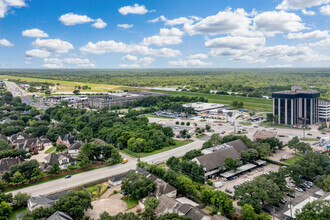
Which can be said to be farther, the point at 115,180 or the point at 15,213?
the point at 115,180

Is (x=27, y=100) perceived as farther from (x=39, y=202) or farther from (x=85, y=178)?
(x=39, y=202)

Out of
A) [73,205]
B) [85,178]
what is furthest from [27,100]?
[73,205]

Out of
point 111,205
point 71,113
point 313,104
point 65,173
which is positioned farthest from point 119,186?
point 313,104

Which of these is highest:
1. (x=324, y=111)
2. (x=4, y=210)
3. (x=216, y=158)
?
(x=324, y=111)

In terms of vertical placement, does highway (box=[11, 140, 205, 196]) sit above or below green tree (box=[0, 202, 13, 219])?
below

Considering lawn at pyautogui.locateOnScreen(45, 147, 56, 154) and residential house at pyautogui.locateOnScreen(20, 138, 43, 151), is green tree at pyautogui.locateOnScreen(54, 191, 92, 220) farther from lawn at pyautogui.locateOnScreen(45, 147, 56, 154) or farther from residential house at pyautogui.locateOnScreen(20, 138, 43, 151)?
residential house at pyautogui.locateOnScreen(20, 138, 43, 151)

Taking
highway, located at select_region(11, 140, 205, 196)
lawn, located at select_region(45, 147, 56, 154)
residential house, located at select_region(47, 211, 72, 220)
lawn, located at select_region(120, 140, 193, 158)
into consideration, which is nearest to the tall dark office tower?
lawn, located at select_region(120, 140, 193, 158)

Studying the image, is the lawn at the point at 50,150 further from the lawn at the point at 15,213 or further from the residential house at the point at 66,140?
the lawn at the point at 15,213
